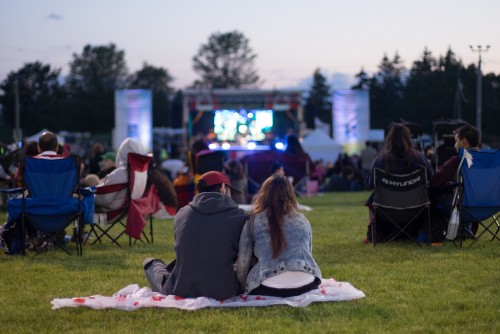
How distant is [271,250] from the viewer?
5.91 metres

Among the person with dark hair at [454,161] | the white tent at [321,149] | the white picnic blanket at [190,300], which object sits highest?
the person with dark hair at [454,161]

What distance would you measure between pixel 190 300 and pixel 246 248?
51 cm

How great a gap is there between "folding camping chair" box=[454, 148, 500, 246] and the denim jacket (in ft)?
11.7

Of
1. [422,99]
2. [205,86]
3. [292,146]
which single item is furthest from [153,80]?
[292,146]

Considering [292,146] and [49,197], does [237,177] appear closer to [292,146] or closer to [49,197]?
[292,146]

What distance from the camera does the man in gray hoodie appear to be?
5988mm

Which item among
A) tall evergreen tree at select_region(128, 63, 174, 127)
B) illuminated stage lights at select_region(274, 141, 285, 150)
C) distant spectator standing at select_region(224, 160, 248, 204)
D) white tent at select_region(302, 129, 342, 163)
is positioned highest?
tall evergreen tree at select_region(128, 63, 174, 127)

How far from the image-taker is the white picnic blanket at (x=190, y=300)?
588 centimetres

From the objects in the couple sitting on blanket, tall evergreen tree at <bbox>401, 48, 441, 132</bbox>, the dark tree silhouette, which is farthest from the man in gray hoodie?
the dark tree silhouette

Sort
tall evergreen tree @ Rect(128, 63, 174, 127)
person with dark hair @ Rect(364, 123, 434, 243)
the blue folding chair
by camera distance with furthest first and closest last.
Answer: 1. tall evergreen tree @ Rect(128, 63, 174, 127)
2. person with dark hair @ Rect(364, 123, 434, 243)
3. the blue folding chair

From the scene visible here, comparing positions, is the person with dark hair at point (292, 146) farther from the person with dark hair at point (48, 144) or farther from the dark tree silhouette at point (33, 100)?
the dark tree silhouette at point (33, 100)

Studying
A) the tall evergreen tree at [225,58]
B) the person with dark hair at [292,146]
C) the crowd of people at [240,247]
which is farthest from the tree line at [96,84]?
the crowd of people at [240,247]

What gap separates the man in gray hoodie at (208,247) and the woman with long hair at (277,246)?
10 cm

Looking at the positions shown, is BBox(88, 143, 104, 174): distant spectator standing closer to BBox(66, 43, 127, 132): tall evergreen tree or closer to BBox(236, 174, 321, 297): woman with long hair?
BBox(236, 174, 321, 297): woman with long hair
